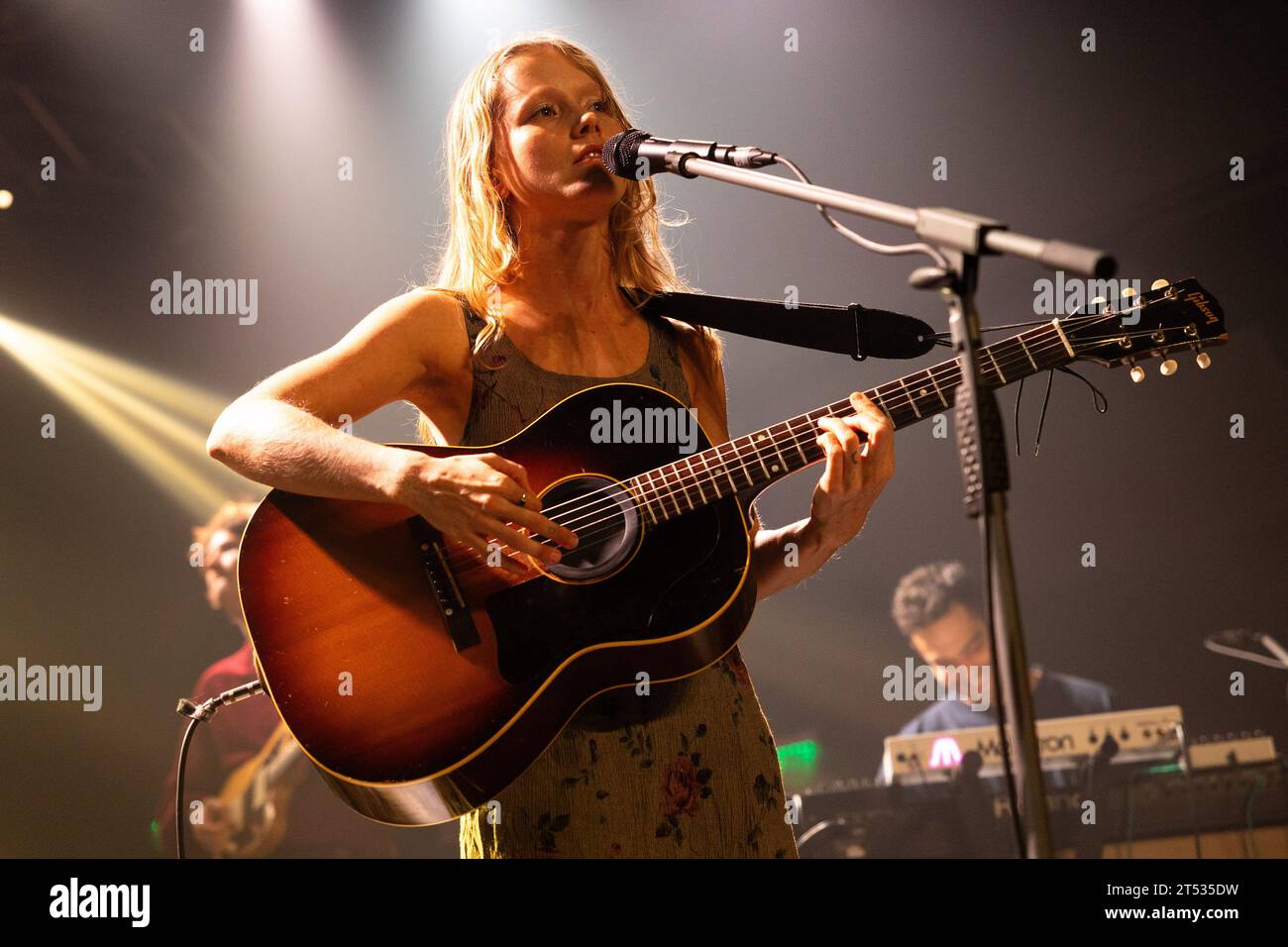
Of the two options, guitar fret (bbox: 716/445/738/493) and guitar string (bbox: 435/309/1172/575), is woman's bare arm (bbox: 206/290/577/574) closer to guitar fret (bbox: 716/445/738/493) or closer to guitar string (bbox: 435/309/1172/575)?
guitar string (bbox: 435/309/1172/575)

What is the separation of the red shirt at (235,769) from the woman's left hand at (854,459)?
9.87 ft

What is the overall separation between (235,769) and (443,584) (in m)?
3.09

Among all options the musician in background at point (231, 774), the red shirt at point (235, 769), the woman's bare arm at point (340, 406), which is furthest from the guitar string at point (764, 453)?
the red shirt at point (235, 769)

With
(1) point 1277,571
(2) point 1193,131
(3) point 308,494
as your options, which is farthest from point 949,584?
(3) point 308,494

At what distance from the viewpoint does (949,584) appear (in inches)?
176

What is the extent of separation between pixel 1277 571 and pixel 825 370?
6.45ft

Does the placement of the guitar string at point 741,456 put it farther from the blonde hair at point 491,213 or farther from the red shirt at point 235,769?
the red shirt at point 235,769

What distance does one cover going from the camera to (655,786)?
1627 millimetres

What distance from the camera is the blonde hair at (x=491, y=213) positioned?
1989 millimetres

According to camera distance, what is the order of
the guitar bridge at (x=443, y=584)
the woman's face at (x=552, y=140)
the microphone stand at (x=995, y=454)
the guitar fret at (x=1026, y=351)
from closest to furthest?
the microphone stand at (x=995, y=454) < the guitar bridge at (x=443, y=584) < the guitar fret at (x=1026, y=351) < the woman's face at (x=552, y=140)

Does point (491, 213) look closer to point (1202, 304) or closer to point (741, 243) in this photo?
point (1202, 304)

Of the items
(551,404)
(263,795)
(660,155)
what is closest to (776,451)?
(551,404)

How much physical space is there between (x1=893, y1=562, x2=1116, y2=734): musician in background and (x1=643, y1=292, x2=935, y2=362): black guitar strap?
248cm

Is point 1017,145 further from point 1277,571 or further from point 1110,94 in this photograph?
point 1277,571
